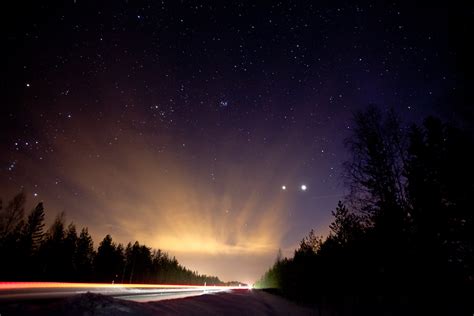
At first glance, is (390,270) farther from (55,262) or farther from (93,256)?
(93,256)

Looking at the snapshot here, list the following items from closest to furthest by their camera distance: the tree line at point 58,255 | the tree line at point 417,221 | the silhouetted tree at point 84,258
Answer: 1. the tree line at point 417,221
2. the tree line at point 58,255
3. the silhouetted tree at point 84,258

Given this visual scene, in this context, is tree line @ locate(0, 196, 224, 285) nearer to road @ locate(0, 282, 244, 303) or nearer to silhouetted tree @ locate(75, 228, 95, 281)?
silhouetted tree @ locate(75, 228, 95, 281)

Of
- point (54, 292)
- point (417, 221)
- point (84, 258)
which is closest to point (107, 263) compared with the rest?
point (84, 258)

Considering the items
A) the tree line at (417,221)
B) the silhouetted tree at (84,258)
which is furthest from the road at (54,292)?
the silhouetted tree at (84,258)

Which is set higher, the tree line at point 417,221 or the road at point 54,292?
the tree line at point 417,221

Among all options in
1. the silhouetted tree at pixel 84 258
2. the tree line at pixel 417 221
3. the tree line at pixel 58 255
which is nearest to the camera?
the tree line at pixel 417 221

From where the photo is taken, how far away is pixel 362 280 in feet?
64.0

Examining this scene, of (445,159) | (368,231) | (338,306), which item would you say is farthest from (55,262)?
(445,159)

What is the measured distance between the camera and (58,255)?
2285 inches

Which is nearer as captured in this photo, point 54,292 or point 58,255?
point 54,292

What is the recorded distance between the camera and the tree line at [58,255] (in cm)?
4666

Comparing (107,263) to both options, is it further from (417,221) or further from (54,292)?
(417,221)

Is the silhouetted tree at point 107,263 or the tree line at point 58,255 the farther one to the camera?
the silhouetted tree at point 107,263

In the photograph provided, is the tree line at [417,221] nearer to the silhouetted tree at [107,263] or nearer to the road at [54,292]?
the road at [54,292]
